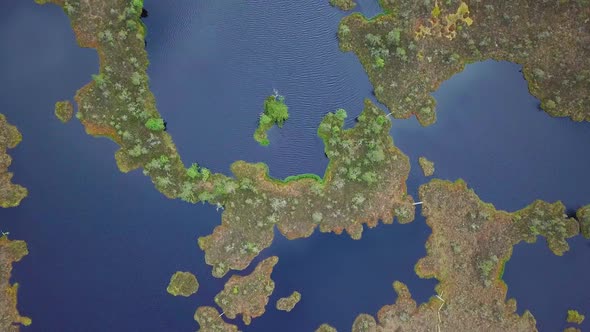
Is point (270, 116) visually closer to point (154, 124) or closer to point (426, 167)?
point (154, 124)

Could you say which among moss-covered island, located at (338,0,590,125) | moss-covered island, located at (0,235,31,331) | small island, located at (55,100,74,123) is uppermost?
moss-covered island, located at (338,0,590,125)

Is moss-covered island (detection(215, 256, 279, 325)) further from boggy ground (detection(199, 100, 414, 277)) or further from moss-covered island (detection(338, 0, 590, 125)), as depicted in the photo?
moss-covered island (detection(338, 0, 590, 125))

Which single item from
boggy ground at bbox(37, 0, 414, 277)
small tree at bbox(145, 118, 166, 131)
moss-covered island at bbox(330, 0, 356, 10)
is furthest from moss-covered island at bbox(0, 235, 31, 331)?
moss-covered island at bbox(330, 0, 356, 10)

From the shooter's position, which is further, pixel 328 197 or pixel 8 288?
pixel 328 197

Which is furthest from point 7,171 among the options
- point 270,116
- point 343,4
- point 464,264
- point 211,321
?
point 464,264

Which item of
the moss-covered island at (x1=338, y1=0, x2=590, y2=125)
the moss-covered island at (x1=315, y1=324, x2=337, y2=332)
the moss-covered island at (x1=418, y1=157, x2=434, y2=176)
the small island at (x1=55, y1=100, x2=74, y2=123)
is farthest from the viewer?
the moss-covered island at (x1=338, y1=0, x2=590, y2=125)

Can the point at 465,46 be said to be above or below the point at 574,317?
above
